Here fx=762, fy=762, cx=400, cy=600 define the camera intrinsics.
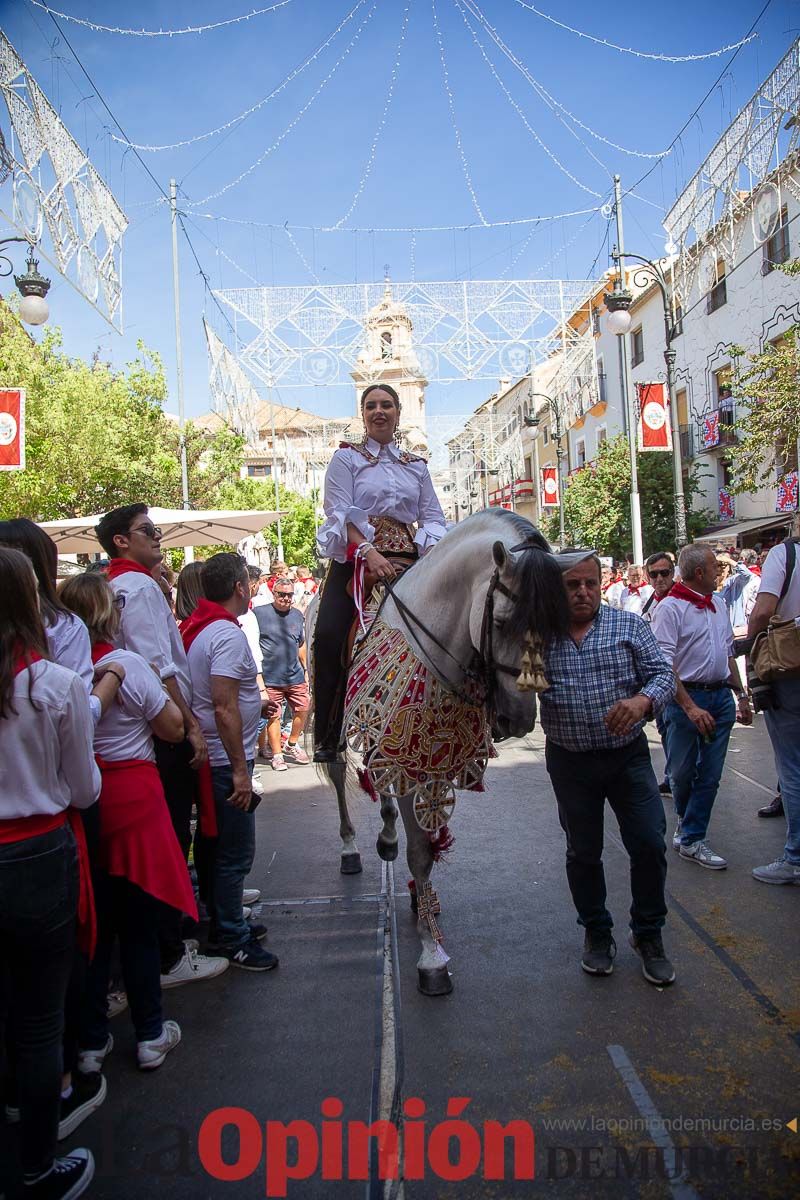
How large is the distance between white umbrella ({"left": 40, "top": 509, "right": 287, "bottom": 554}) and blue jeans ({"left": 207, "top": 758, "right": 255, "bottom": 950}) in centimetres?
539

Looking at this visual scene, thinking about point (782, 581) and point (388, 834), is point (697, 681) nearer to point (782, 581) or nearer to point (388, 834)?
point (782, 581)

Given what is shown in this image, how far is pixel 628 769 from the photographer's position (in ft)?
11.4

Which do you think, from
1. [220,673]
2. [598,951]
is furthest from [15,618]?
[598,951]

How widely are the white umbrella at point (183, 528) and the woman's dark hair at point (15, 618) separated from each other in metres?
6.63

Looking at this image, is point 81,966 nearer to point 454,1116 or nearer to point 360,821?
point 454,1116

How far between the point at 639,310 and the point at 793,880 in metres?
28.2

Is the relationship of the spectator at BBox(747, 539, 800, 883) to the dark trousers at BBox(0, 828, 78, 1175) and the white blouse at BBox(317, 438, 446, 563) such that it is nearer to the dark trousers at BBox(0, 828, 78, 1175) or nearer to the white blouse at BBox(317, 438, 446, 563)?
the white blouse at BBox(317, 438, 446, 563)

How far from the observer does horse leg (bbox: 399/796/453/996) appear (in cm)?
347

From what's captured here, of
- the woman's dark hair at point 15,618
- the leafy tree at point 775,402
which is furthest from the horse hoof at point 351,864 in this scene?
the leafy tree at point 775,402

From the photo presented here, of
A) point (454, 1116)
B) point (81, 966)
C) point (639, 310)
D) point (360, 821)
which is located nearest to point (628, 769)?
point (454, 1116)

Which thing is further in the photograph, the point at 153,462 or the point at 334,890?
the point at 153,462

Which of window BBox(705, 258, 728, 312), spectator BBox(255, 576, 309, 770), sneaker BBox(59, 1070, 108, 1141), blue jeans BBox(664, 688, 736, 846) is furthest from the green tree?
sneaker BBox(59, 1070, 108, 1141)

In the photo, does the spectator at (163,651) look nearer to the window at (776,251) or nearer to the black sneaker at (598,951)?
the black sneaker at (598,951)

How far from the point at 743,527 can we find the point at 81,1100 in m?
22.4
